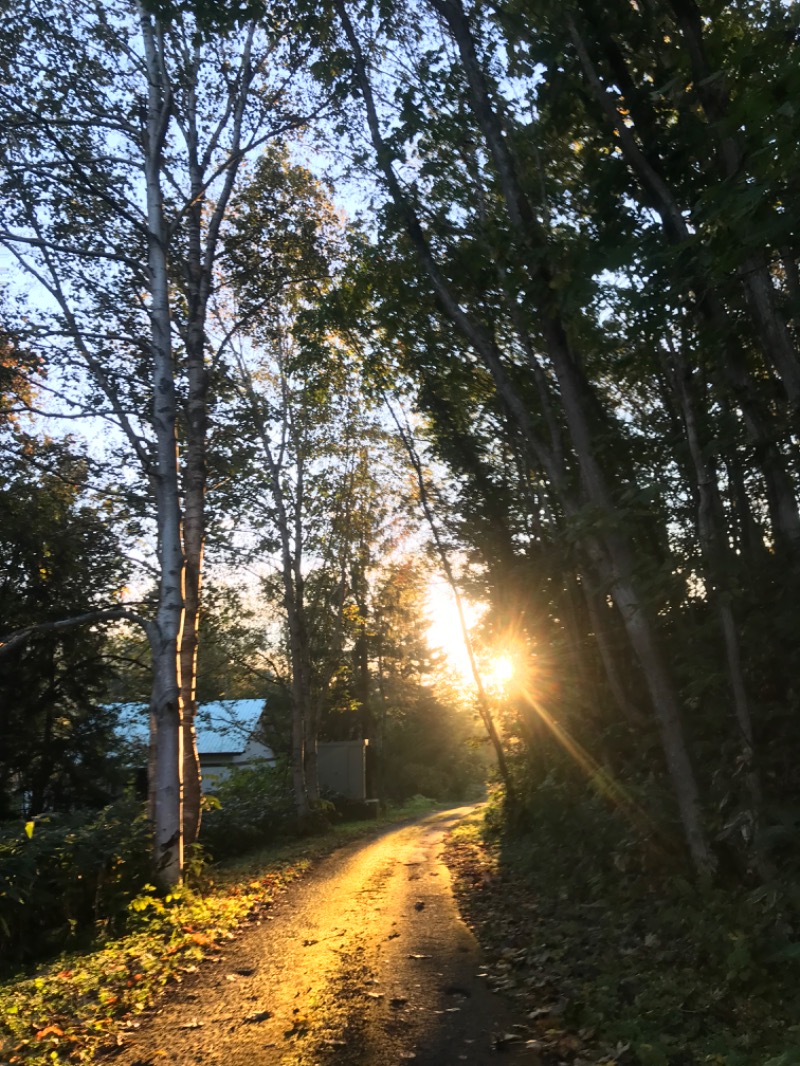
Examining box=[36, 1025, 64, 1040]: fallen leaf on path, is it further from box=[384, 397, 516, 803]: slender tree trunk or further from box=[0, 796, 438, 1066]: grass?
box=[384, 397, 516, 803]: slender tree trunk

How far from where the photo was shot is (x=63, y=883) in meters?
8.83

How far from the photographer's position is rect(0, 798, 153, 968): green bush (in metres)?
8.05

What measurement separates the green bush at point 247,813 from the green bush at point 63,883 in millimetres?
4061

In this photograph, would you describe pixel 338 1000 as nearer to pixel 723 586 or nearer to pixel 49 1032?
pixel 49 1032

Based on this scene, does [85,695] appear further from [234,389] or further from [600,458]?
[600,458]

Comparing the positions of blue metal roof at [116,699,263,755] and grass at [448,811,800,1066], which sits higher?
blue metal roof at [116,699,263,755]

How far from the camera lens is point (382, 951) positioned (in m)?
7.63

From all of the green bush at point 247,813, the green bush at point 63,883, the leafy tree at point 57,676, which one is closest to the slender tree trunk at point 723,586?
the green bush at point 63,883

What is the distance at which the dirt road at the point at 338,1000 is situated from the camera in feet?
16.4

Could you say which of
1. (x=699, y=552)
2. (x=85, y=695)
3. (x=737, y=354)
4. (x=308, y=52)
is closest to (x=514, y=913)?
(x=699, y=552)

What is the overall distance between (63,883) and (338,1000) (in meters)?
4.44

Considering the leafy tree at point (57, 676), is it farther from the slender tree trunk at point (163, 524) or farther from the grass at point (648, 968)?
the grass at point (648, 968)

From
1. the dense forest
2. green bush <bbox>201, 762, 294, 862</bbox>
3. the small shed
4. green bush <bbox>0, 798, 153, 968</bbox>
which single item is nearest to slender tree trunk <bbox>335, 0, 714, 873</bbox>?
the dense forest

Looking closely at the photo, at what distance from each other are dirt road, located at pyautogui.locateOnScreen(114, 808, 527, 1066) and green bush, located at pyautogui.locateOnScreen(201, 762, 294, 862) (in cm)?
559
